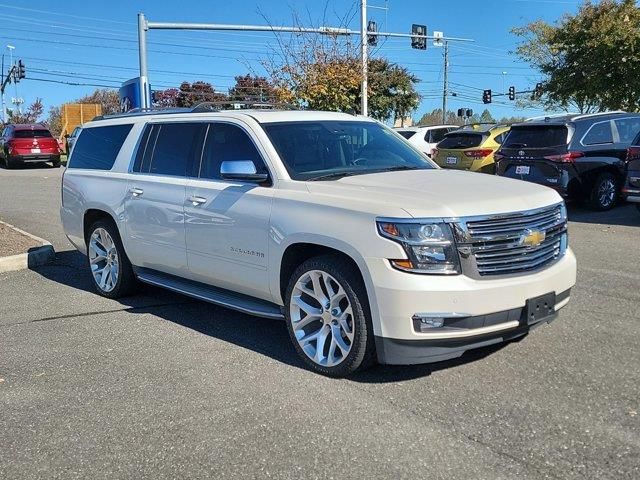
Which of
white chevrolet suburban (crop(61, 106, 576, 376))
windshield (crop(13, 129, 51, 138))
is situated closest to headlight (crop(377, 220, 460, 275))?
white chevrolet suburban (crop(61, 106, 576, 376))

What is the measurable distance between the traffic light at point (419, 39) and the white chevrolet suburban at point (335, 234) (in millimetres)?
22770

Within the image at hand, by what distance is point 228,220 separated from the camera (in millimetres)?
5012

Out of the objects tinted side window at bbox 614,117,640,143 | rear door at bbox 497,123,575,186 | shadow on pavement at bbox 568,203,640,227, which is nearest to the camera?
shadow on pavement at bbox 568,203,640,227

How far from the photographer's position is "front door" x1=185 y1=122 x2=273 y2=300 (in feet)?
15.8

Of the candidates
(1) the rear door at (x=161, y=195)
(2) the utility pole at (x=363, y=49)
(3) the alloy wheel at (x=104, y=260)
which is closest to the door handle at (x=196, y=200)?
(1) the rear door at (x=161, y=195)

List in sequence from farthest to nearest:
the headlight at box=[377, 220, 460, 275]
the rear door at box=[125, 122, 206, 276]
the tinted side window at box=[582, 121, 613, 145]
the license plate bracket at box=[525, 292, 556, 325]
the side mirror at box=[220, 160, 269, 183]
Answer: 1. the tinted side window at box=[582, 121, 613, 145]
2. the rear door at box=[125, 122, 206, 276]
3. the side mirror at box=[220, 160, 269, 183]
4. the license plate bracket at box=[525, 292, 556, 325]
5. the headlight at box=[377, 220, 460, 275]

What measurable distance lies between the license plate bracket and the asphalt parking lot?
423mm

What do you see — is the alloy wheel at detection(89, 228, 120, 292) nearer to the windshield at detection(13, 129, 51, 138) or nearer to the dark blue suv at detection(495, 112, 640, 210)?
the dark blue suv at detection(495, 112, 640, 210)

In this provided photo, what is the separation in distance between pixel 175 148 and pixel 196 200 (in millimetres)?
792

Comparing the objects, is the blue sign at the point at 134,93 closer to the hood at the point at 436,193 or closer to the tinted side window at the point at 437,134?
the tinted side window at the point at 437,134

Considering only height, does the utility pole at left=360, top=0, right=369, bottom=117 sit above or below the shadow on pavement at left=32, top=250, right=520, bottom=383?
above

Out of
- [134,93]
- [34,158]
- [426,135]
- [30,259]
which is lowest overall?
[30,259]

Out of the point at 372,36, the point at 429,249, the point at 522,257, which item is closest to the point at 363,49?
the point at 372,36

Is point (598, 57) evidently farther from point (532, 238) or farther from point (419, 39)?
point (532, 238)
